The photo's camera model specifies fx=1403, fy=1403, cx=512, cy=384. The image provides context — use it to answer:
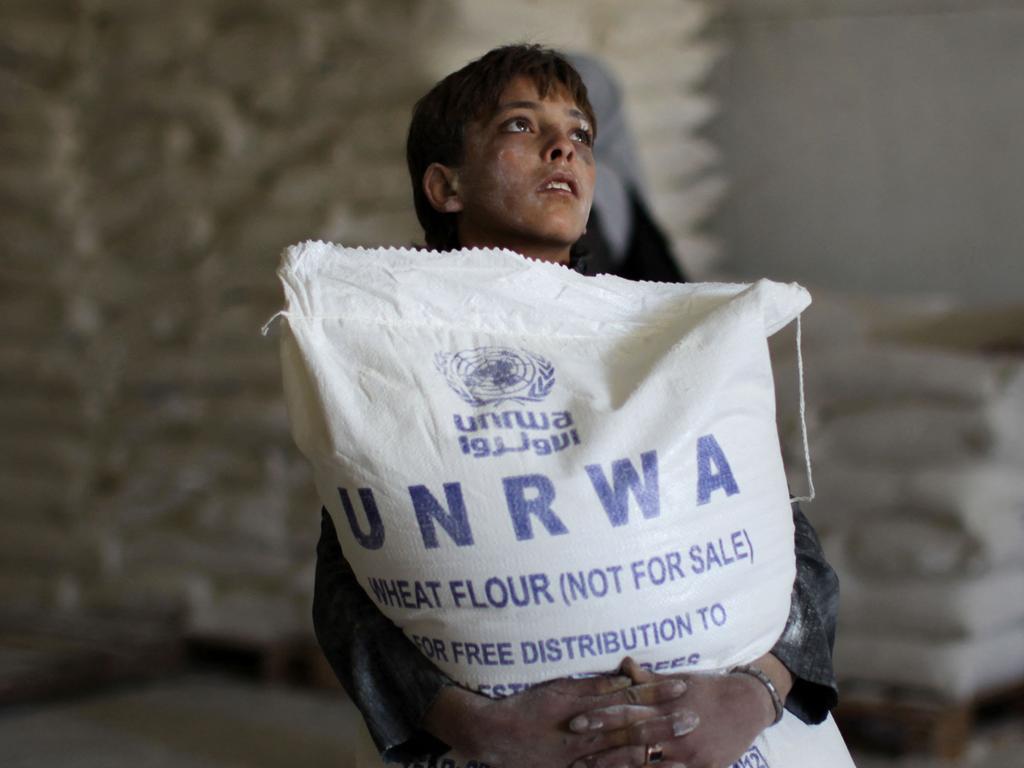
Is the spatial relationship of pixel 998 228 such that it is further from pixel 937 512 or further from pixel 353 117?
pixel 353 117

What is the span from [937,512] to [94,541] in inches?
84.0

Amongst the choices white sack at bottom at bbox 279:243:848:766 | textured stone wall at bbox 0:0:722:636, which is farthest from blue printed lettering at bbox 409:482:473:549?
textured stone wall at bbox 0:0:722:636

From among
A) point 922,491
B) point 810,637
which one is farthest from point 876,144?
point 810,637

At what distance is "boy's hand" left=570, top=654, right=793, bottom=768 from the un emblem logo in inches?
8.5

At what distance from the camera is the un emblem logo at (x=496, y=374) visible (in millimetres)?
1064

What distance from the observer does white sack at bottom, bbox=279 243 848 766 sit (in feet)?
3.40

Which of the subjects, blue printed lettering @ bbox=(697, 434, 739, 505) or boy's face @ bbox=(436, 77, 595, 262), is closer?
blue printed lettering @ bbox=(697, 434, 739, 505)

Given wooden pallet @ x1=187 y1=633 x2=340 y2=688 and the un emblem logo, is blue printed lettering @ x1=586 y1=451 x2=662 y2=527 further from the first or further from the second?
wooden pallet @ x1=187 y1=633 x2=340 y2=688

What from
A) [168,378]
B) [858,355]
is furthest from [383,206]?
[858,355]

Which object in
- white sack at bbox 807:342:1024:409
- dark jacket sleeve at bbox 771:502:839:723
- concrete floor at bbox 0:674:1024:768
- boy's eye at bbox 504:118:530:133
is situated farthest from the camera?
concrete floor at bbox 0:674:1024:768

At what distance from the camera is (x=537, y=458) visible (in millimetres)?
1044

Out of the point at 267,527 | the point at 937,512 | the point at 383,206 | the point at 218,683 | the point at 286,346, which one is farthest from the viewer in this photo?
the point at 218,683

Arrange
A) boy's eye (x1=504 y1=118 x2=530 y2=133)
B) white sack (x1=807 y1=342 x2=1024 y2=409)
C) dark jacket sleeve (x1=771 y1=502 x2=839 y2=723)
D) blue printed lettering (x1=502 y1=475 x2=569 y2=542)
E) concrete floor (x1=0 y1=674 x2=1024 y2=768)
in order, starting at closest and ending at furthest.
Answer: blue printed lettering (x1=502 y1=475 x2=569 y2=542), dark jacket sleeve (x1=771 y1=502 x2=839 y2=723), boy's eye (x1=504 y1=118 x2=530 y2=133), white sack (x1=807 y1=342 x2=1024 y2=409), concrete floor (x1=0 y1=674 x2=1024 y2=768)

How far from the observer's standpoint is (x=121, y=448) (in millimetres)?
3617
